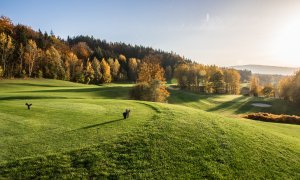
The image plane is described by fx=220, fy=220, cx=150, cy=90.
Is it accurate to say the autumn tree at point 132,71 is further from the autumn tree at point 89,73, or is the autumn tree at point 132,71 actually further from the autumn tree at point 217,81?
the autumn tree at point 217,81

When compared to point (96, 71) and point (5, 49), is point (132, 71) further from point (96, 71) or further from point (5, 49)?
point (5, 49)

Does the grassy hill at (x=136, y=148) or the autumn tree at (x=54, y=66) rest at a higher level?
the autumn tree at (x=54, y=66)

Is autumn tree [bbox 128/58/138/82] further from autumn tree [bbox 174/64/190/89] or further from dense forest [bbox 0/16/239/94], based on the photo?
autumn tree [bbox 174/64/190/89]

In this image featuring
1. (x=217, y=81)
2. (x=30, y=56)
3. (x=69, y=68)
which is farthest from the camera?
(x=217, y=81)

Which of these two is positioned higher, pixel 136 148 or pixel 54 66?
pixel 54 66

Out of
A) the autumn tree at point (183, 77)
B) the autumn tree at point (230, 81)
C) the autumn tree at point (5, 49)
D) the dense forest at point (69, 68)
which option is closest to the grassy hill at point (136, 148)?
the dense forest at point (69, 68)

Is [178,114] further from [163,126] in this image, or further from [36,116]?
[36,116]

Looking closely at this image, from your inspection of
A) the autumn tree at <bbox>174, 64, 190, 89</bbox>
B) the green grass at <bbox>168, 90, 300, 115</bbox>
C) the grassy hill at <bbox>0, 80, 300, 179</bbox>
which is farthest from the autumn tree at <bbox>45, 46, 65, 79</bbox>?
the grassy hill at <bbox>0, 80, 300, 179</bbox>

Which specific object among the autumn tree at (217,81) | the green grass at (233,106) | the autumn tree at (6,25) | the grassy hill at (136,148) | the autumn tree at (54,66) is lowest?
the green grass at (233,106)

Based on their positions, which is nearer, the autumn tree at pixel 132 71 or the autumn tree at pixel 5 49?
the autumn tree at pixel 5 49

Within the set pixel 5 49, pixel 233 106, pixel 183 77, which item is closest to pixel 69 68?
pixel 5 49

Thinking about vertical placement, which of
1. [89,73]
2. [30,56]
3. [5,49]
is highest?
[5,49]

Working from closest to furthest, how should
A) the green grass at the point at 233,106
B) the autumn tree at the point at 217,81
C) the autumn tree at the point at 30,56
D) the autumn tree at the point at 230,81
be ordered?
the green grass at the point at 233,106 → the autumn tree at the point at 30,56 → the autumn tree at the point at 217,81 → the autumn tree at the point at 230,81

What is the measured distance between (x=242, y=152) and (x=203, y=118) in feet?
25.1
